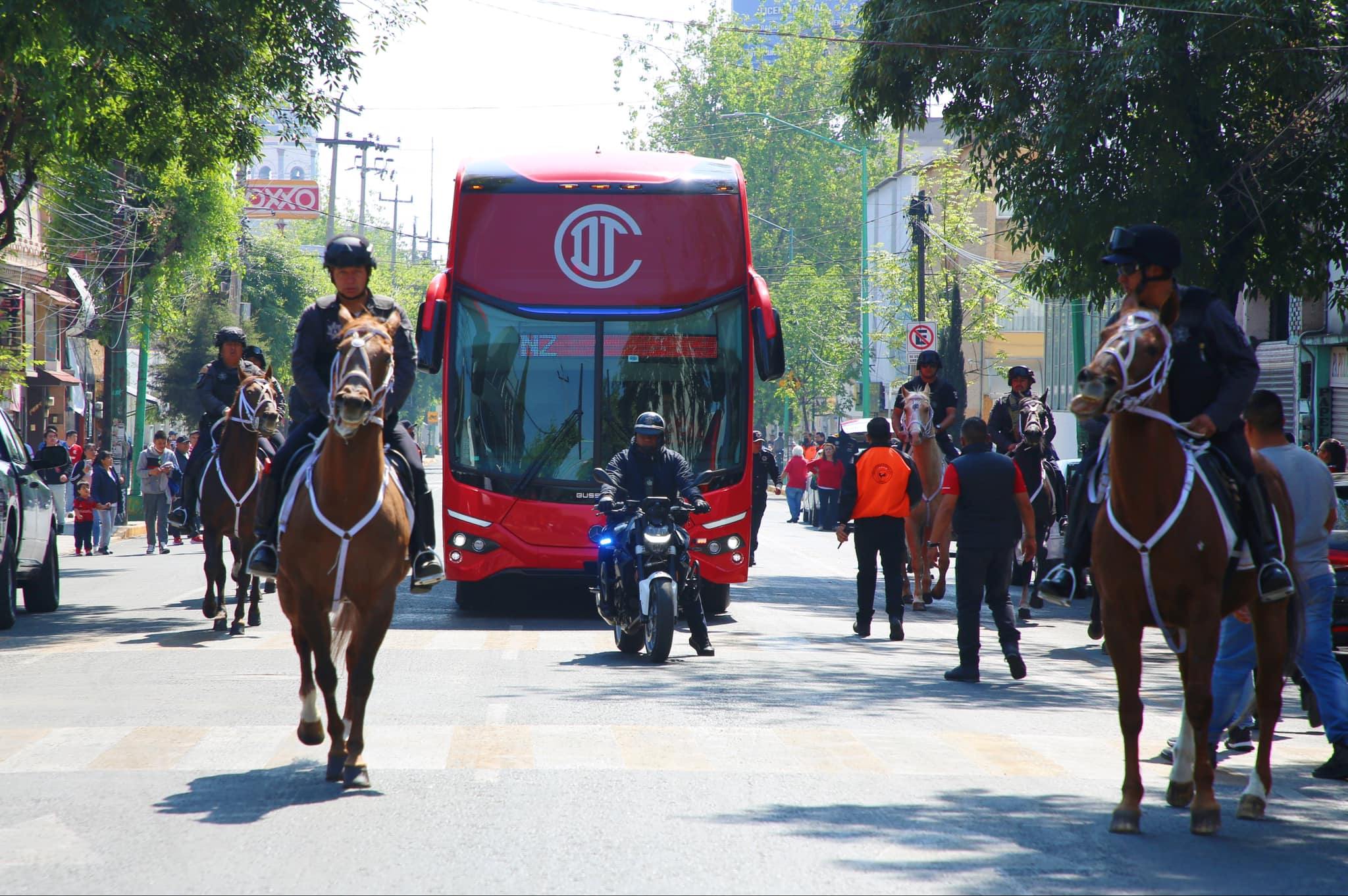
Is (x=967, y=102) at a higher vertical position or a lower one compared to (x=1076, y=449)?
higher

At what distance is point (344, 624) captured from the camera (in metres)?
8.05

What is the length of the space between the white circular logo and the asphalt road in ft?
12.1

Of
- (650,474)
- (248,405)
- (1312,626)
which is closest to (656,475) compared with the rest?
(650,474)

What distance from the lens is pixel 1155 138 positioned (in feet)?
57.9

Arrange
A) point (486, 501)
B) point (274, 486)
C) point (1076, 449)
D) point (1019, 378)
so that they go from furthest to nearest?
point (1076, 449)
point (1019, 378)
point (486, 501)
point (274, 486)

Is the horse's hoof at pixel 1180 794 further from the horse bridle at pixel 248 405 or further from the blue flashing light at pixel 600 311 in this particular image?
the horse bridle at pixel 248 405

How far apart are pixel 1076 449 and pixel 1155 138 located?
960 inches

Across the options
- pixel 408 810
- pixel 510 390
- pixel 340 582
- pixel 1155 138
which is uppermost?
pixel 1155 138

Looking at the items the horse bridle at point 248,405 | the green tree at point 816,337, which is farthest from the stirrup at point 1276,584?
the green tree at point 816,337

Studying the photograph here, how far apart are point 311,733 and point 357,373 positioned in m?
2.01

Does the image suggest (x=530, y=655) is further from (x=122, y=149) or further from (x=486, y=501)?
(x=122, y=149)

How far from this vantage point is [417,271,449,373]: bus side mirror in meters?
14.9

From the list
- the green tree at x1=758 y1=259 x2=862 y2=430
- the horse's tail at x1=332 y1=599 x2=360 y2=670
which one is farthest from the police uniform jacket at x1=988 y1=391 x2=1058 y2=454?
the green tree at x1=758 y1=259 x2=862 y2=430

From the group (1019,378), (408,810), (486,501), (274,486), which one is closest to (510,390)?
(486,501)
